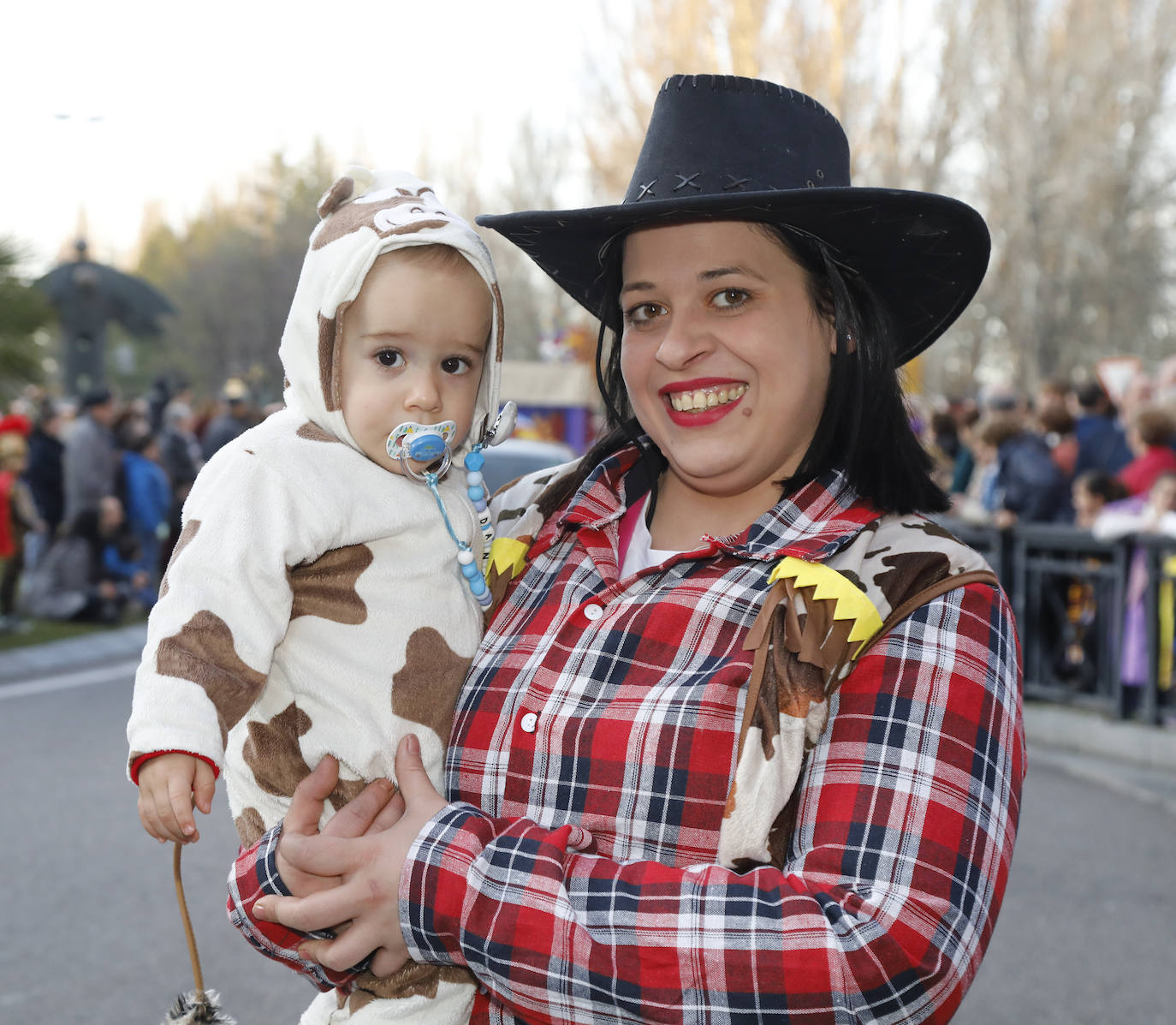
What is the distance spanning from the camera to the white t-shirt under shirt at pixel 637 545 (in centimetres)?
196

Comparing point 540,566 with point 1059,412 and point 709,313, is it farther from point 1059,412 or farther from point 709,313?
point 1059,412

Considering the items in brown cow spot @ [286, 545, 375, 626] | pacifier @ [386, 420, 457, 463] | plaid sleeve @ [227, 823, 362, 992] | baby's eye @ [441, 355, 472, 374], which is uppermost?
baby's eye @ [441, 355, 472, 374]

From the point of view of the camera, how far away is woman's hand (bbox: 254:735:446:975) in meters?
1.48

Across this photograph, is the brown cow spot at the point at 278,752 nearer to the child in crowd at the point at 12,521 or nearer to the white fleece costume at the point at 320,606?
the white fleece costume at the point at 320,606

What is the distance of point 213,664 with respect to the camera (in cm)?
164

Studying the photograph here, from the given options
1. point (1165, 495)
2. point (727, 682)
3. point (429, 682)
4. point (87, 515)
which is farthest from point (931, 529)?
point (87, 515)

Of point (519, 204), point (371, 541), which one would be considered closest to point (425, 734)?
point (371, 541)

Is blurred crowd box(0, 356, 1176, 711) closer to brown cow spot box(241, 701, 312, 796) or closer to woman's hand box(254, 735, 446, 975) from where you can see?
brown cow spot box(241, 701, 312, 796)

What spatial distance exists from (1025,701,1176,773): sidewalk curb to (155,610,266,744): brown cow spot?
574 cm

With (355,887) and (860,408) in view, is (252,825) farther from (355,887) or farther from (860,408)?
(860,408)

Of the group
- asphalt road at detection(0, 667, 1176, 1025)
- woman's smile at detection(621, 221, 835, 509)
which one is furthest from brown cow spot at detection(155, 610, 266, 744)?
asphalt road at detection(0, 667, 1176, 1025)

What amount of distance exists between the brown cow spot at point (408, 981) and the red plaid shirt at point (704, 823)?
76 millimetres

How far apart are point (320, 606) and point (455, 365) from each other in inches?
18.6

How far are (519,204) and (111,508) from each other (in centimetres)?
2874
